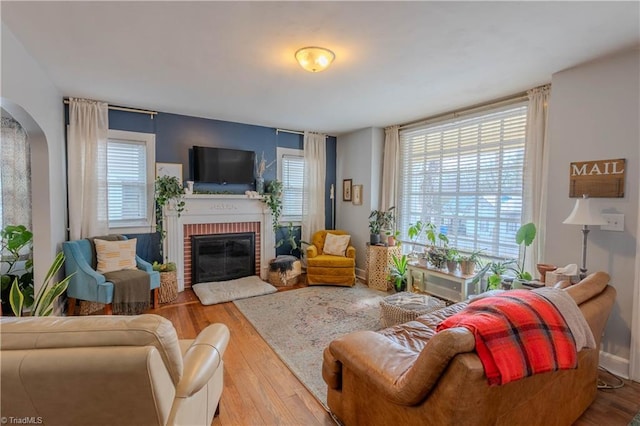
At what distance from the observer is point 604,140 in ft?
7.95

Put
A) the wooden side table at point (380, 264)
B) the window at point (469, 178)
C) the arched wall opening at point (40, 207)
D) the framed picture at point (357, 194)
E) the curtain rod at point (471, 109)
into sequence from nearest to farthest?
the arched wall opening at point (40, 207), the curtain rod at point (471, 109), the window at point (469, 178), the wooden side table at point (380, 264), the framed picture at point (357, 194)

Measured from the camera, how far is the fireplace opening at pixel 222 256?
4.49 metres

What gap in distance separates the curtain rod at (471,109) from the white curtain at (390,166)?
0.67ft

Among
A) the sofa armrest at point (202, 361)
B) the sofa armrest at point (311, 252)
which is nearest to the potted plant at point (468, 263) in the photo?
the sofa armrest at point (311, 252)

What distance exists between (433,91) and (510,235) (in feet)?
6.17

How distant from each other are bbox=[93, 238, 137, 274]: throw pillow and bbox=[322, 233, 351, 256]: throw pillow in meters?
2.78

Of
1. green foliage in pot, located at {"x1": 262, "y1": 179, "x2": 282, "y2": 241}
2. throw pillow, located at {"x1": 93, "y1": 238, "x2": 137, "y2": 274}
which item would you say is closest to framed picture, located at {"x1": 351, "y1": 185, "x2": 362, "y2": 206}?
green foliage in pot, located at {"x1": 262, "y1": 179, "x2": 282, "y2": 241}

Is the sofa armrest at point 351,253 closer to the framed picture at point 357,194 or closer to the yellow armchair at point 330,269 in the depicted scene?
the yellow armchair at point 330,269

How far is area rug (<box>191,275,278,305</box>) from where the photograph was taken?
3986mm

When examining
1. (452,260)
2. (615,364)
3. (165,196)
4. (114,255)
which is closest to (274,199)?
(165,196)

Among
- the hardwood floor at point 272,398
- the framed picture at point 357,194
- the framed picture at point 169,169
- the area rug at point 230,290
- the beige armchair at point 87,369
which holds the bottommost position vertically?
the hardwood floor at point 272,398

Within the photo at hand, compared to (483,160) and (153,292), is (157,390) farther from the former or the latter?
(483,160)

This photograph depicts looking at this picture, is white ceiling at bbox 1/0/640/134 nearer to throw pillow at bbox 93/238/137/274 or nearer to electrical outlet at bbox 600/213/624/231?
electrical outlet at bbox 600/213/624/231

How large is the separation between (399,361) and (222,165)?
3.87 metres
